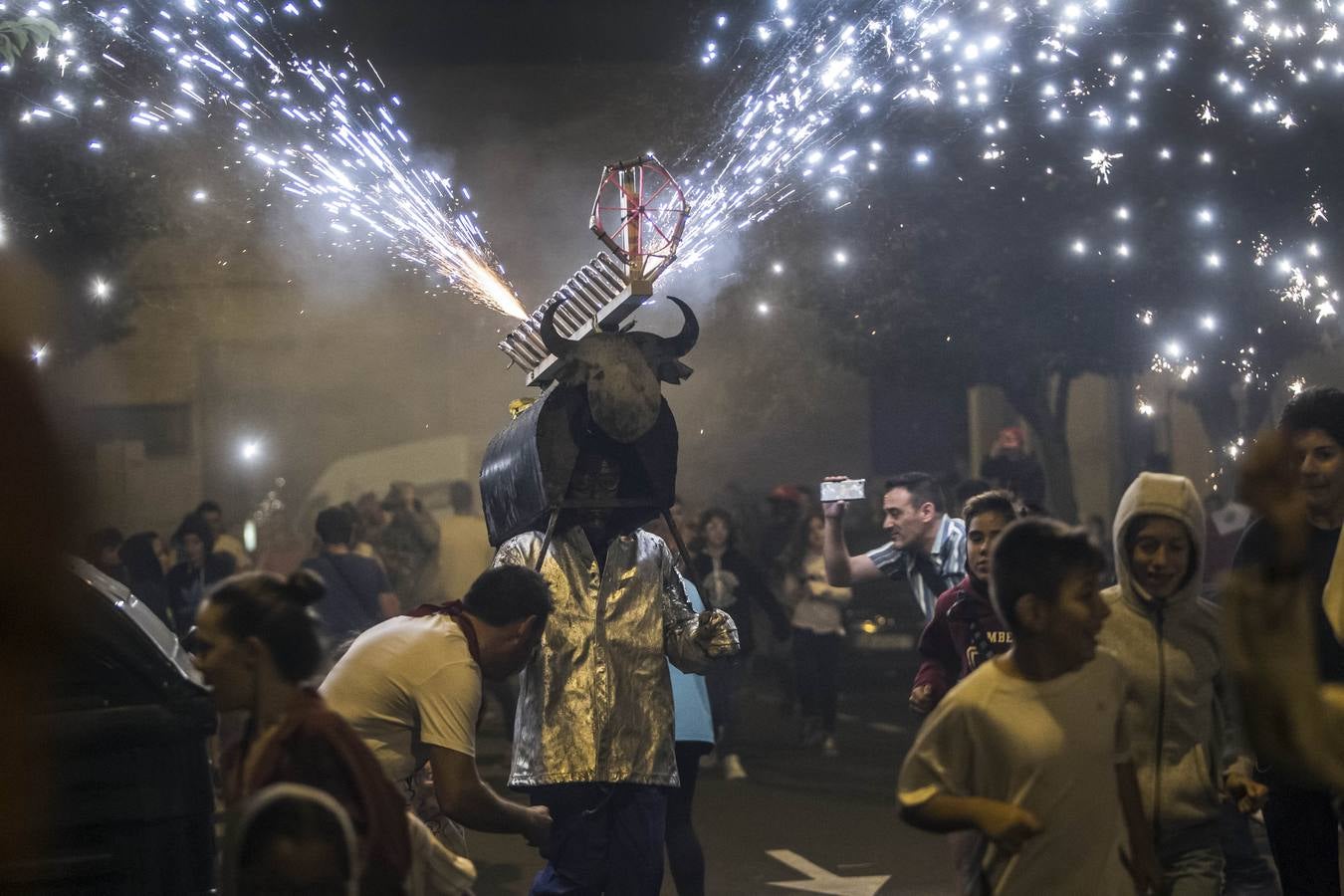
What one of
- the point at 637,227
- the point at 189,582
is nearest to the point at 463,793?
the point at 637,227

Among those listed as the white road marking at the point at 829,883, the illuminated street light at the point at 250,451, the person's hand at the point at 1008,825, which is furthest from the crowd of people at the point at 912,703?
the illuminated street light at the point at 250,451

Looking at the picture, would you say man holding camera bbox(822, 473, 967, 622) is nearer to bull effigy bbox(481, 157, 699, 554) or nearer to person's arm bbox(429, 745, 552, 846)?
bull effigy bbox(481, 157, 699, 554)

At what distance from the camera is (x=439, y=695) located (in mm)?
4477

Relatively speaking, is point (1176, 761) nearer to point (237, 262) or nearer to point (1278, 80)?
point (1278, 80)

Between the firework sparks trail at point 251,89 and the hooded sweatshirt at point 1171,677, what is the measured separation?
2747 millimetres

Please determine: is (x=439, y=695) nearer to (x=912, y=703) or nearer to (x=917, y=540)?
(x=912, y=703)

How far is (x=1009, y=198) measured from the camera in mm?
17984

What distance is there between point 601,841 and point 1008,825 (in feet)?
7.65

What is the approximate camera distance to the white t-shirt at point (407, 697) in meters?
4.46

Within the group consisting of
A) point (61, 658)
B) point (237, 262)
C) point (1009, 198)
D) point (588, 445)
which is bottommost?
point (61, 658)

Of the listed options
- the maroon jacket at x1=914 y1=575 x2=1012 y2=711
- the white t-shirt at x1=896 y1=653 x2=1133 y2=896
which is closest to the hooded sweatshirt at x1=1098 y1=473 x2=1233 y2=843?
the white t-shirt at x1=896 y1=653 x2=1133 y2=896

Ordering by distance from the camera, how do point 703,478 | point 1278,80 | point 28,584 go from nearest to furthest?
point 28,584 → point 1278,80 → point 703,478

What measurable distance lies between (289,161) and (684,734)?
40.5 feet

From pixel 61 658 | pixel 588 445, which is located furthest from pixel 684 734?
pixel 61 658
